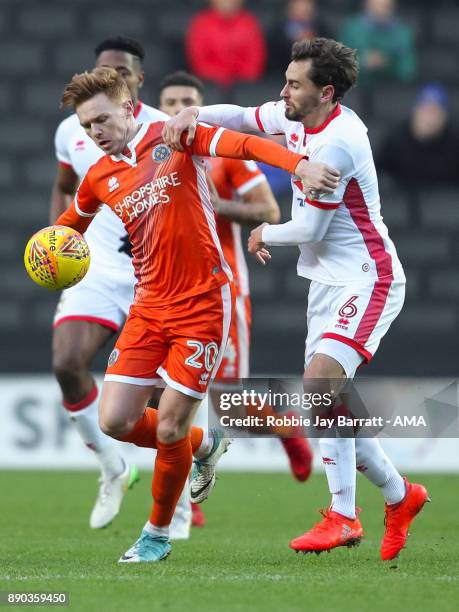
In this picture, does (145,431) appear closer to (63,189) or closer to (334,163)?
(334,163)

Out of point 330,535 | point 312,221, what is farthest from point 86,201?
point 330,535

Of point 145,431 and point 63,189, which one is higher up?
point 63,189

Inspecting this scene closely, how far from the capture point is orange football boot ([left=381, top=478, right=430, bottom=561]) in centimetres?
607

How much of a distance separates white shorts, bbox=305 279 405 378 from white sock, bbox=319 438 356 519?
341 mm

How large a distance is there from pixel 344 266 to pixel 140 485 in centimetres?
511

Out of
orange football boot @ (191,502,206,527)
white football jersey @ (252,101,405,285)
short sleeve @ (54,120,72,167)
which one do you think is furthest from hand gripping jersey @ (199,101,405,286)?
orange football boot @ (191,502,206,527)

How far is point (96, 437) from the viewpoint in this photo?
7906 mm

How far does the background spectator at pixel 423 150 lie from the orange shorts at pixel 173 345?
24.7ft

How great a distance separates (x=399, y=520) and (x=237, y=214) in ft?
7.21

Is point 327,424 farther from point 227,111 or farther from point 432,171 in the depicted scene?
point 432,171

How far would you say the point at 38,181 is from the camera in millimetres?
13805

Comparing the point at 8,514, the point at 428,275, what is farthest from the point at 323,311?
the point at 428,275

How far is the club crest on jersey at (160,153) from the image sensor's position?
6012 mm

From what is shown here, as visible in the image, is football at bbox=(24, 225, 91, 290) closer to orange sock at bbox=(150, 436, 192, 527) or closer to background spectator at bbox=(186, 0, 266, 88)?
orange sock at bbox=(150, 436, 192, 527)
